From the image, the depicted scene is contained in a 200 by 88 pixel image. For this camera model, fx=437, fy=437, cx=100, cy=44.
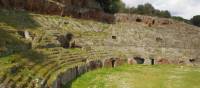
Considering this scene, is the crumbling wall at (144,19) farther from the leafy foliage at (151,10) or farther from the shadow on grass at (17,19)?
the leafy foliage at (151,10)

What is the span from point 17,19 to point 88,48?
A: 578 cm

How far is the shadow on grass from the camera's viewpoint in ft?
96.7

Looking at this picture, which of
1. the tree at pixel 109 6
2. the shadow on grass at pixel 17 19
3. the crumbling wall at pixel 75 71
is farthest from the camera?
the tree at pixel 109 6

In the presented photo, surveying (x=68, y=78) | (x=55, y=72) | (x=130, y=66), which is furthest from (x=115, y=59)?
(x=55, y=72)

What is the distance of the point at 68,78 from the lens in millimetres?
22625

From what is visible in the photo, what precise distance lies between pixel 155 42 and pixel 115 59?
1066 cm

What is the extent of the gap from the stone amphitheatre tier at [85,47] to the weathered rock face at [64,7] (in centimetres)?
167

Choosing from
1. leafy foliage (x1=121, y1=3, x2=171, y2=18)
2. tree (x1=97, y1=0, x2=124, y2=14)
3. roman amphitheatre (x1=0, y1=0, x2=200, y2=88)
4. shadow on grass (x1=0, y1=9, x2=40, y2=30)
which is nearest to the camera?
roman amphitheatre (x1=0, y1=0, x2=200, y2=88)

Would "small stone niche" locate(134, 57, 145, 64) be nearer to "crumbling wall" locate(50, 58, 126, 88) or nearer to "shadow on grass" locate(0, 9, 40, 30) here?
"crumbling wall" locate(50, 58, 126, 88)

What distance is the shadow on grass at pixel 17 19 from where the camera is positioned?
29473 millimetres

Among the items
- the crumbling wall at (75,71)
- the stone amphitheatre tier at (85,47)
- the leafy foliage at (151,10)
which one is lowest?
the crumbling wall at (75,71)

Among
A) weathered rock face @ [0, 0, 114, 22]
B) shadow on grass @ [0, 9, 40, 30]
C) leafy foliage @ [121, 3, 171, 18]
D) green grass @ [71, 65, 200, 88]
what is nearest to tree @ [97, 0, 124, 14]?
weathered rock face @ [0, 0, 114, 22]

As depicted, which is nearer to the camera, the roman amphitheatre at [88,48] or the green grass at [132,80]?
the roman amphitheatre at [88,48]

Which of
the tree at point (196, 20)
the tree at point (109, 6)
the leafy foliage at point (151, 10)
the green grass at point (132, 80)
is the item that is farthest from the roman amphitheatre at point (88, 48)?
the tree at point (196, 20)
